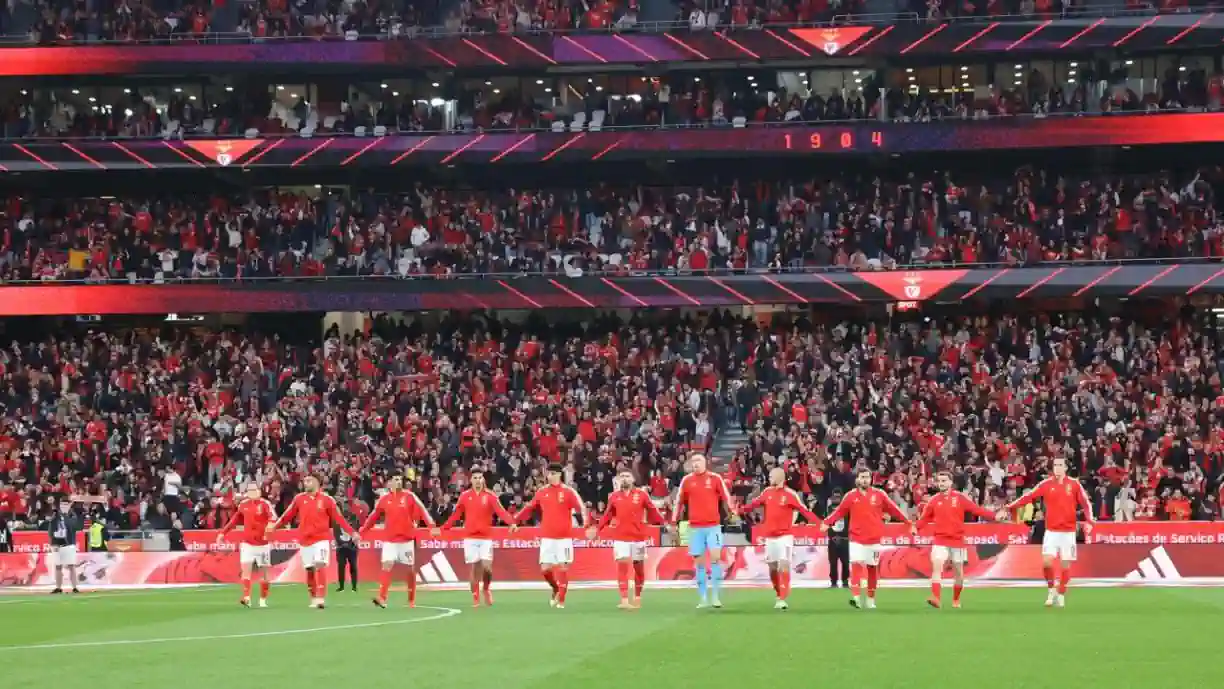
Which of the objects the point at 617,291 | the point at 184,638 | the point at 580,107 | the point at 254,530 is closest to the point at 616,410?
the point at 617,291

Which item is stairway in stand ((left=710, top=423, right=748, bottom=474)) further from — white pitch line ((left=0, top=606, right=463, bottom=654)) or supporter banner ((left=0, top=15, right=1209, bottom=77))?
white pitch line ((left=0, top=606, right=463, bottom=654))

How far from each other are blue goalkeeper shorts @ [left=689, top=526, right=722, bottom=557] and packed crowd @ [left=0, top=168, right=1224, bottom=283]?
952 inches

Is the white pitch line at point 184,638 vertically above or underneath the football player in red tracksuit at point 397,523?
underneath

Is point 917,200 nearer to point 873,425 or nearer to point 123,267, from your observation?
→ point 873,425

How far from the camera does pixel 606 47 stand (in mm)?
52125

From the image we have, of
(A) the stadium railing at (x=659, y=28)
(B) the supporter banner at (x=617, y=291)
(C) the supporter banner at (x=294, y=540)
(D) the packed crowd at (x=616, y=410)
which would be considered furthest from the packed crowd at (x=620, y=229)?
(C) the supporter banner at (x=294, y=540)

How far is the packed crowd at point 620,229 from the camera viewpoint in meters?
50.8

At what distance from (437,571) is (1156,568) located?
15061mm

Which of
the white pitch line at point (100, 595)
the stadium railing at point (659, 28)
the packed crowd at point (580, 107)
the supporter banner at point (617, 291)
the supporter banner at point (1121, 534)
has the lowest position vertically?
the white pitch line at point (100, 595)

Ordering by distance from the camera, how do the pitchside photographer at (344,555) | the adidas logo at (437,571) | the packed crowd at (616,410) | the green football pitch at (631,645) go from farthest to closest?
the packed crowd at (616,410)
the adidas logo at (437,571)
the pitchside photographer at (344,555)
the green football pitch at (631,645)

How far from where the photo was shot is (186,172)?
55781 millimetres

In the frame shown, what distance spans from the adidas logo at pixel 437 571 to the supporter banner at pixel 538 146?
16.8 meters

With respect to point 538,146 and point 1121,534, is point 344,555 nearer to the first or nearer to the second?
point 1121,534

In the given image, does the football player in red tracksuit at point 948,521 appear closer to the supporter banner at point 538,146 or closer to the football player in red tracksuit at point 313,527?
the football player in red tracksuit at point 313,527
